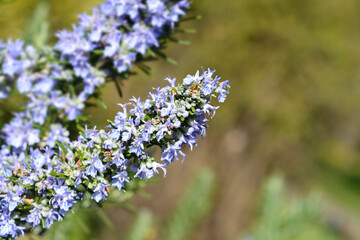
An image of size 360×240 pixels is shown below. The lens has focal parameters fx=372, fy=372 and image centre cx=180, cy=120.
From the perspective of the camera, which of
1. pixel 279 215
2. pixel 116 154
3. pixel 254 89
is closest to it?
pixel 116 154

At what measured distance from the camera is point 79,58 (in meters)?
Answer: 1.44

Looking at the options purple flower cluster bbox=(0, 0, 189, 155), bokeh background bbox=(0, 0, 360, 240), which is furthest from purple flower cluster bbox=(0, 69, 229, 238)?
bokeh background bbox=(0, 0, 360, 240)

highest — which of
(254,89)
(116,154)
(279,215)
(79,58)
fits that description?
(254,89)

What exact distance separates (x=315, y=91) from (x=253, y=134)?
1.53 meters

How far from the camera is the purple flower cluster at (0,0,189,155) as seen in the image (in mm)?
1415

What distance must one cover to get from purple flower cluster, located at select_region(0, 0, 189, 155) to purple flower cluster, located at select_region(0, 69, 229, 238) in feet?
1.55

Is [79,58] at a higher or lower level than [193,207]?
lower

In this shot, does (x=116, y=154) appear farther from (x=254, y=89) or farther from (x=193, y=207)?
(x=254, y=89)

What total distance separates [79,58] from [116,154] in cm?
69

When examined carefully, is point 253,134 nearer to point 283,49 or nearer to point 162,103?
point 283,49

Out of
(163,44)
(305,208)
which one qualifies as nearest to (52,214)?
(163,44)

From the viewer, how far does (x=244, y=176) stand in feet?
20.6

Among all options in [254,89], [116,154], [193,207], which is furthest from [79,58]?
[254,89]

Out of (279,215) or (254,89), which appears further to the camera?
(254,89)
